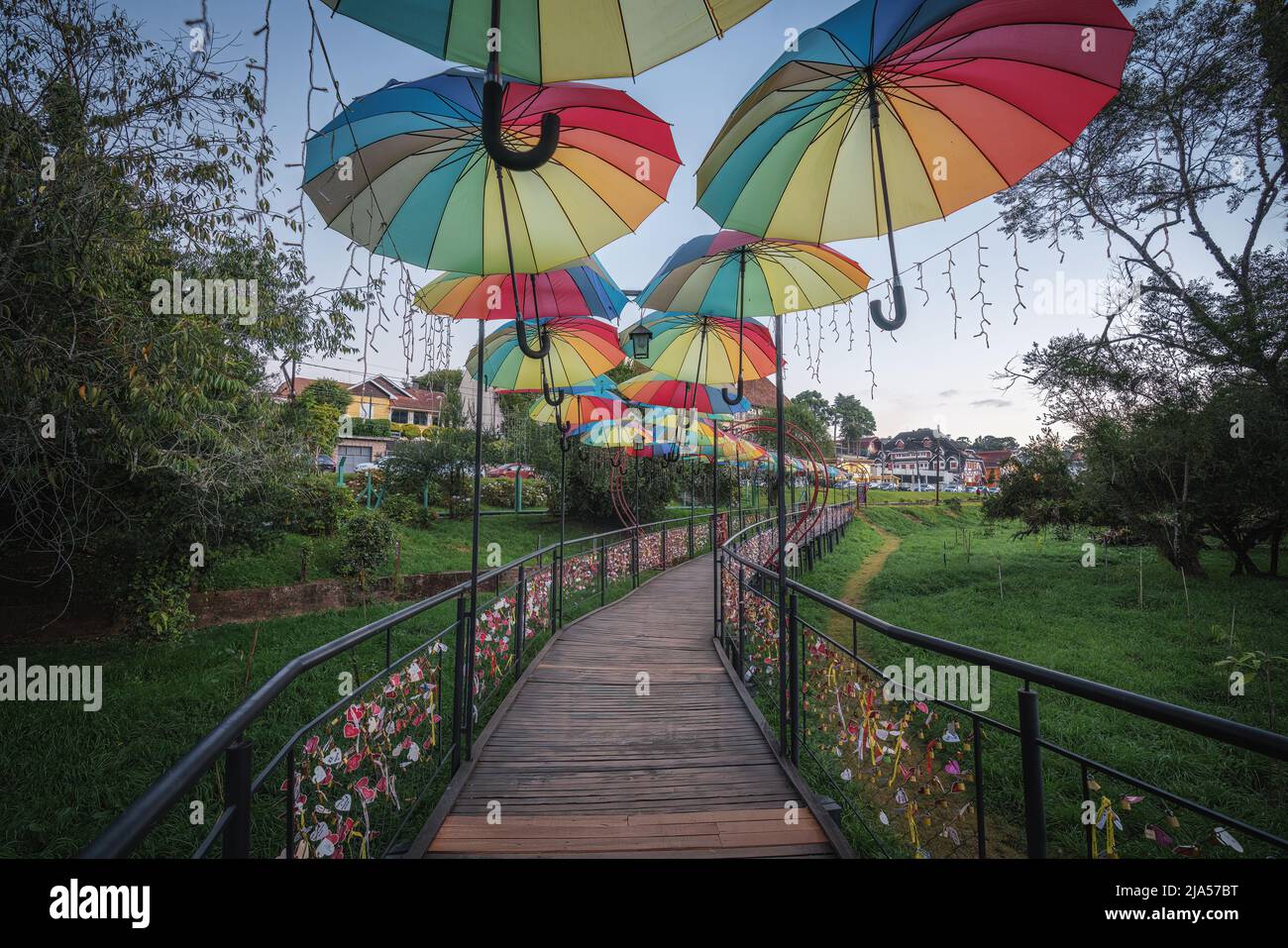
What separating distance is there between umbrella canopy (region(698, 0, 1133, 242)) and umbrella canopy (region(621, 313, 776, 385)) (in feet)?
8.79

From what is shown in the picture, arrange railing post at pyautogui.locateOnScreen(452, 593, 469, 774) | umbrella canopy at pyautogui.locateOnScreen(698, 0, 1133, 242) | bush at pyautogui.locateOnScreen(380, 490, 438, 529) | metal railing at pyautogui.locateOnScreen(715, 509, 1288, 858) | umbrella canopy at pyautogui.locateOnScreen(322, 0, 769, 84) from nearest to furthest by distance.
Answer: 1. metal railing at pyautogui.locateOnScreen(715, 509, 1288, 858)
2. umbrella canopy at pyautogui.locateOnScreen(322, 0, 769, 84)
3. umbrella canopy at pyautogui.locateOnScreen(698, 0, 1133, 242)
4. railing post at pyautogui.locateOnScreen(452, 593, 469, 774)
5. bush at pyautogui.locateOnScreen(380, 490, 438, 529)

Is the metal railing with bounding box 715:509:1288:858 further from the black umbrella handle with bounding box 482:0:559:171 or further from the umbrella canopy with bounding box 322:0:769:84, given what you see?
the umbrella canopy with bounding box 322:0:769:84

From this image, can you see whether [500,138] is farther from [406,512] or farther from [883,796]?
[406,512]

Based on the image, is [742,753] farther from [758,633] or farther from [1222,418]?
[1222,418]

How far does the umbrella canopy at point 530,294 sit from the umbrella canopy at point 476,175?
550mm

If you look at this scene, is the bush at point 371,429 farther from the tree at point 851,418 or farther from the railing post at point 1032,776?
the tree at point 851,418

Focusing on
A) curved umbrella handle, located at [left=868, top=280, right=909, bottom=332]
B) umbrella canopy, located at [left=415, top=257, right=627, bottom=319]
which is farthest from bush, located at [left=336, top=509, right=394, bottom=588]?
curved umbrella handle, located at [left=868, top=280, right=909, bottom=332]

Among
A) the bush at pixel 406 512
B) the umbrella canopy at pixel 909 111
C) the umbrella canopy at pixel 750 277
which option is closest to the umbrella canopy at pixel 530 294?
the umbrella canopy at pixel 750 277

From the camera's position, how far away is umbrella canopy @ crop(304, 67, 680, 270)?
2584 millimetres

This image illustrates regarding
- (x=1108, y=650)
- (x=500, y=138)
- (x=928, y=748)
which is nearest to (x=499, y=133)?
(x=500, y=138)

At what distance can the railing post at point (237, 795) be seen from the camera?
4.50 feet

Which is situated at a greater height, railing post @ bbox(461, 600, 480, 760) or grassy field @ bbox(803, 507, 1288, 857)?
railing post @ bbox(461, 600, 480, 760)

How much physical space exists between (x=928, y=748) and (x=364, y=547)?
10.5 m

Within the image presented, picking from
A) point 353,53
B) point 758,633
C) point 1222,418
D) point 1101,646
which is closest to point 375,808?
point 758,633
